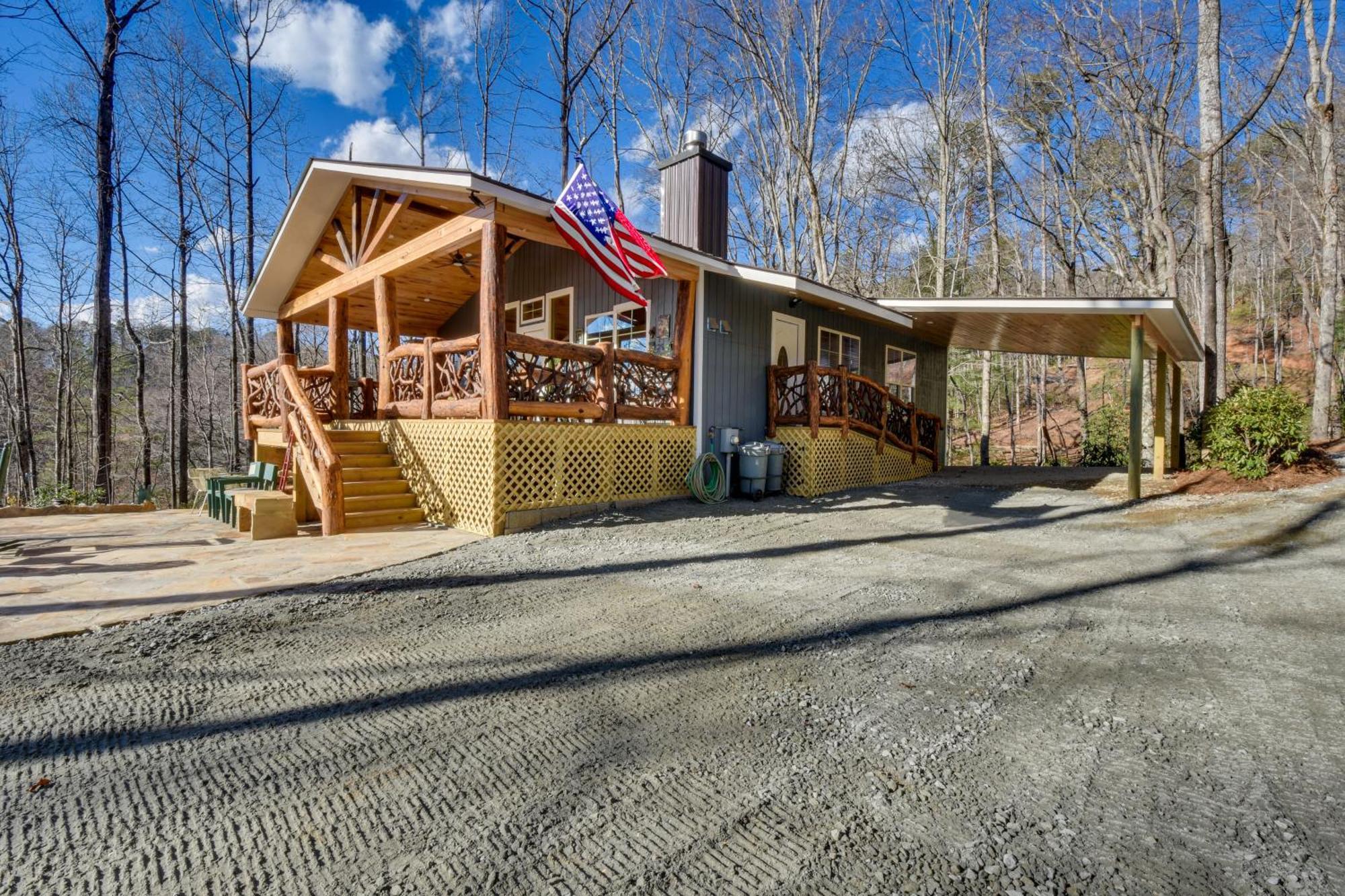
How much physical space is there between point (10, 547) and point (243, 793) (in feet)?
19.6

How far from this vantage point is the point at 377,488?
7.35 meters

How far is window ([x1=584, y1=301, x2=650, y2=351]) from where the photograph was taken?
31.2 feet

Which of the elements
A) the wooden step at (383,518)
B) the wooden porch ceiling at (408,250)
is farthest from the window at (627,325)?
the wooden step at (383,518)

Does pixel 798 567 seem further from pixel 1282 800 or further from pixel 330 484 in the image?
pixel 330 484

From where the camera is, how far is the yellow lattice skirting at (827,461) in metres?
9.30

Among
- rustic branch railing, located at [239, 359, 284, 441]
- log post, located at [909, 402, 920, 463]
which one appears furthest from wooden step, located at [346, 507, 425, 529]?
log post, located at [909, 402, 920, 463]

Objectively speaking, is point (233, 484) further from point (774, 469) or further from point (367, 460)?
point (774, 469)

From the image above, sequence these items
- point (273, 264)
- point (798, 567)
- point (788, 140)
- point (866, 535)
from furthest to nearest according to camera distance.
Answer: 1. point (788, 140)
2. point (273, 264)
3. point (866, 535)
4. point (798, 567)

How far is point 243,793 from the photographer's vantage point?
6.33ft

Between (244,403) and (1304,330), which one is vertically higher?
(1304,330)

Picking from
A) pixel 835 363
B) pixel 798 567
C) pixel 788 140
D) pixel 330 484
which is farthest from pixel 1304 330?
pixel 330 484

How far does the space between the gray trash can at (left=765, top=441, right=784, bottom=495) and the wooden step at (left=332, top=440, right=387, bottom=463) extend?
5.26m

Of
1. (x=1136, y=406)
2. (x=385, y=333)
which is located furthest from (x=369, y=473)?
(x=1136, y=406)

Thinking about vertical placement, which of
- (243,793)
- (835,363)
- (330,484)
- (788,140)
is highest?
(788,140)
